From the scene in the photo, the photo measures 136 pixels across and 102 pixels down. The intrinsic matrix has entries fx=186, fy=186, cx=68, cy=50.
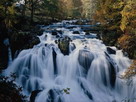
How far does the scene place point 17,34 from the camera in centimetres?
1527

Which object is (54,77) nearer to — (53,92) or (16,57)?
(53,92)

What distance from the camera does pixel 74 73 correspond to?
13.4 meters

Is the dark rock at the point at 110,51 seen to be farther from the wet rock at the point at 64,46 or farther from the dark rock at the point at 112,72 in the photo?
the wet rock at the point at 64,46

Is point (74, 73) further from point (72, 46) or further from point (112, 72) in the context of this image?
point (72, 46)

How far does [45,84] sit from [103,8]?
847cm

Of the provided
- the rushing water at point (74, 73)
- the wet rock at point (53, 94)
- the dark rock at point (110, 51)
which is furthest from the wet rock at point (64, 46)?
the wet rock at point (53, 94)

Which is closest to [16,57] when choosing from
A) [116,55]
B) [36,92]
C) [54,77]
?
[54,77]

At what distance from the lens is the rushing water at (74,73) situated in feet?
39.0

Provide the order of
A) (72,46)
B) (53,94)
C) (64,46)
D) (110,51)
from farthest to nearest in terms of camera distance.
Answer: (72,46), (64,46), (110,51), (53,94)

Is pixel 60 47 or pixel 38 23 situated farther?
pixel 38 23

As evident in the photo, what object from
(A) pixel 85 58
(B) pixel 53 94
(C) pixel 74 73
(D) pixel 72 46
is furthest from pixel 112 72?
(B) pixel 53 94

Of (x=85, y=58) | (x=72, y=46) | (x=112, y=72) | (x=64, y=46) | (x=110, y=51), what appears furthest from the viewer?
(x=72, y=46)

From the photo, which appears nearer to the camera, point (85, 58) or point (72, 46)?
point (85, 58)

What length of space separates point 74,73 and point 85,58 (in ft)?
4.91
